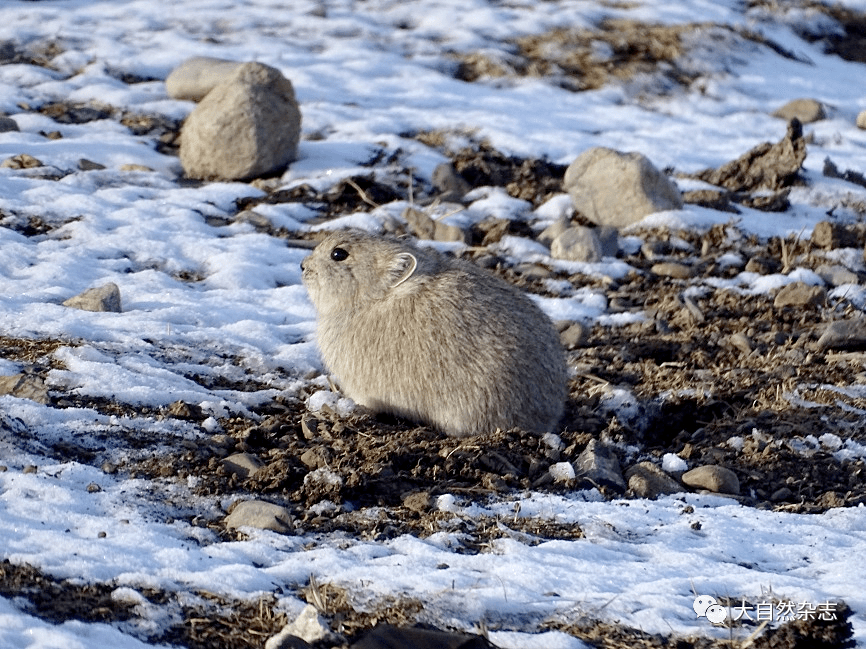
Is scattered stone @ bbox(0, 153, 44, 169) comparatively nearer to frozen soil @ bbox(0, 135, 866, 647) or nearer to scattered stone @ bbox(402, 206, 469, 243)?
scattered stone @ bbox(402, 206, 469, 243)

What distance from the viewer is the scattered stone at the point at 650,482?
5406mm

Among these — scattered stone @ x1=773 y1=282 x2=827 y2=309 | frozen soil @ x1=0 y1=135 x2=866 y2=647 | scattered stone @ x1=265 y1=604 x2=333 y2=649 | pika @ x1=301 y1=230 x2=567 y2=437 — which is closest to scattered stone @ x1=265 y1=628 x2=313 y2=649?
scattered stone @ x1=265 y1=604 x2=333 y2=649

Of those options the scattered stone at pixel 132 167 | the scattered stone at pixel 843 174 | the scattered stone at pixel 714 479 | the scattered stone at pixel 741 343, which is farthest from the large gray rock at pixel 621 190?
the scattered stone at pixel 714 479

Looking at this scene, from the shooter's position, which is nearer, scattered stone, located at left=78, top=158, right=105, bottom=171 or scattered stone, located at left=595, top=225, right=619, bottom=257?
scattered stone, located at left=595, top=225, right=619, bottom=257

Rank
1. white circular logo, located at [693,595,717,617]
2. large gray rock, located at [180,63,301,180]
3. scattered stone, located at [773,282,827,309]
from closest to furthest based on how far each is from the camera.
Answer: white circular logo, located at [693,595,717,617]
scattered stone, located at [773,282,827,309]
large gray rock, located at [180,63,301,180]

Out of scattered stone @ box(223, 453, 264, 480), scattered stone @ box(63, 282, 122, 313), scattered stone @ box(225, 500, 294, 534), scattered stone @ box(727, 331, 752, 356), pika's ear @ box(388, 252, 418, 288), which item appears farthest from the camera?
scattered stone @ box(727, 331, 752, 356)

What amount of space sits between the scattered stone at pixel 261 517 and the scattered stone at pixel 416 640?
1142 millimetres

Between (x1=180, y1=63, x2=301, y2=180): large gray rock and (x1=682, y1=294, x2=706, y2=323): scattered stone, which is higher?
(x1=180, y1=63, x2=301, y2=180): large gray rock

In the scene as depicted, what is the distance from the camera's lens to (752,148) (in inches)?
431

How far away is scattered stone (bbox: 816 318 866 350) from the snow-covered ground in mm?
1066

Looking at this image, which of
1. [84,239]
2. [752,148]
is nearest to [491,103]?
[752,148]

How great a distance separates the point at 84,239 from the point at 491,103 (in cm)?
512

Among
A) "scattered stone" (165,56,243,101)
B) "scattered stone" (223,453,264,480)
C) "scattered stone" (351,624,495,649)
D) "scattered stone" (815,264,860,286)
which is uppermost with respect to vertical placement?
"scattered stone" (165,56,243,101)

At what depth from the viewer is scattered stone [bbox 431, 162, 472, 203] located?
9.99 m
